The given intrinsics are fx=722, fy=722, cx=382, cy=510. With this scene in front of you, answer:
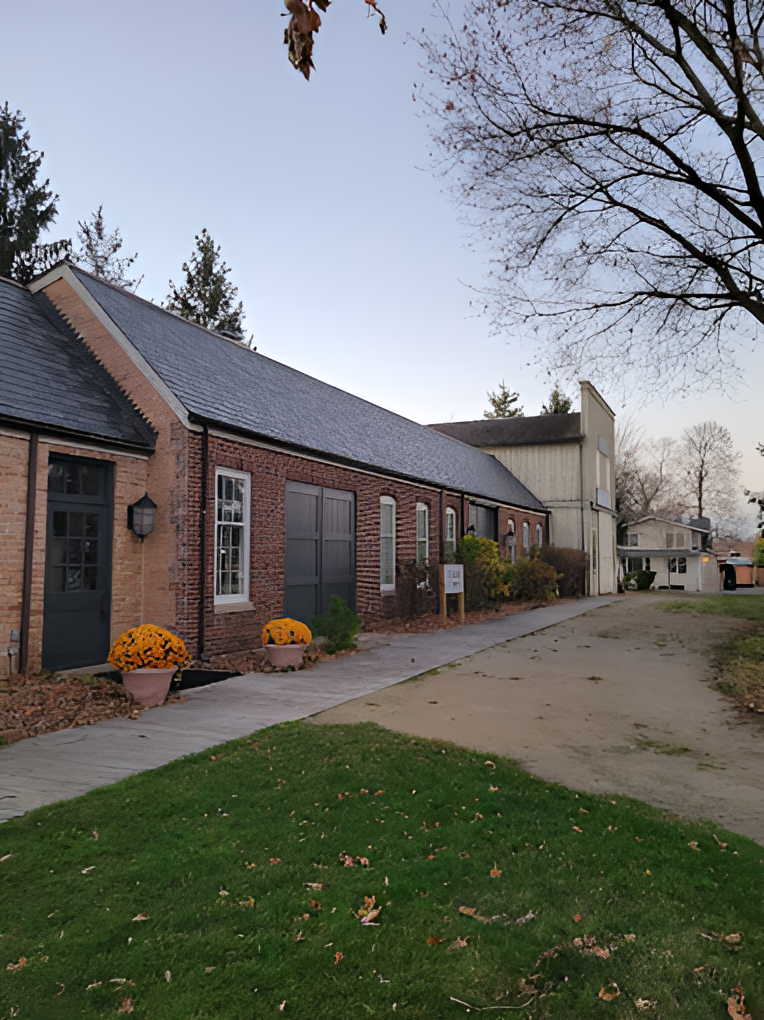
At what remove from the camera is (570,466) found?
1309 inches

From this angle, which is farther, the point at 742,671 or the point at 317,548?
the point at 317,548

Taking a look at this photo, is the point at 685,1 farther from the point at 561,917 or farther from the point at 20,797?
the point at 20,797

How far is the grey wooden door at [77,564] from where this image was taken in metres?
10.2

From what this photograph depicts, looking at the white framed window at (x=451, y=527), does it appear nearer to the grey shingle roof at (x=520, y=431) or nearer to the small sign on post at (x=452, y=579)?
the small sign on post at (x=452, y=579)

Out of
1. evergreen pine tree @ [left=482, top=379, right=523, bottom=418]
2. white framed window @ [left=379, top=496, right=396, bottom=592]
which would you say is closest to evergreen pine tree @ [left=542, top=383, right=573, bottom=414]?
evergreen pine tree @ [left=482, top=379, right=523, bottom=418]

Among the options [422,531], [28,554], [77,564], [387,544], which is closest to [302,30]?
[28,554]

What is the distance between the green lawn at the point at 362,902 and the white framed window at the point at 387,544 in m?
12.9

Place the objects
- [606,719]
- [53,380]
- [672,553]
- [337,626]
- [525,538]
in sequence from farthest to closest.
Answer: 1. [672,553]
2. [525,538]
3. [337,626]
4. [53,380]
5. [606,719]

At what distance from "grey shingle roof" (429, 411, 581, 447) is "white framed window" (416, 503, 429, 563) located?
14.6 meters

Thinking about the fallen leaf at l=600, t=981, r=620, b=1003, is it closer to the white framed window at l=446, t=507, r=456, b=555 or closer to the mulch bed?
the mulch bed

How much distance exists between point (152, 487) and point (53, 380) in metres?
2.18

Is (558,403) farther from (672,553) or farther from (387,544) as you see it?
(387,544)

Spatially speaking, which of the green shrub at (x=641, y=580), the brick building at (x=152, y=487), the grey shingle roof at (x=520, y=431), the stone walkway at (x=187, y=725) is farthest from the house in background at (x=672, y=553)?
the stone walkway at (x=187, y=725)

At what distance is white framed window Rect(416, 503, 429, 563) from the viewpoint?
2014cm
